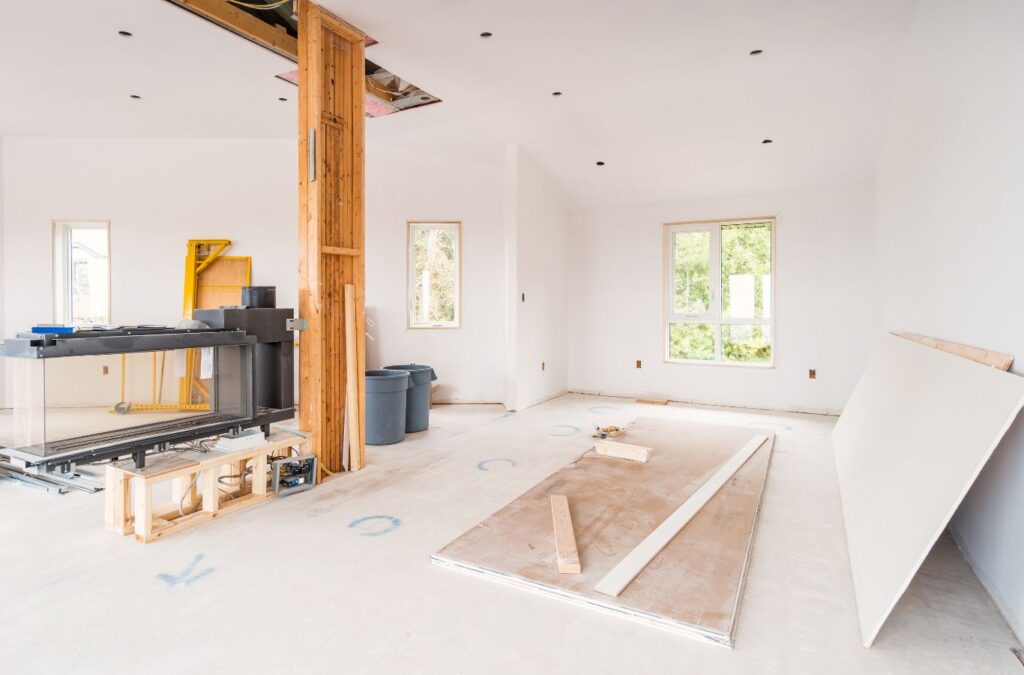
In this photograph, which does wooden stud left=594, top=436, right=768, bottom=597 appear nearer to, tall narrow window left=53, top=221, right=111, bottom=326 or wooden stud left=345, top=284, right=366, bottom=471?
wooden stud left=345, top=284, right=366, bottom=471

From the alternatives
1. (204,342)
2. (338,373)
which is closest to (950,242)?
(338,373)

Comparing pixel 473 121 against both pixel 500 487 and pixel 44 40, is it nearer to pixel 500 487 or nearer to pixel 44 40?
pixel 44 40

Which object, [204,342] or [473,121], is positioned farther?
[473,121]

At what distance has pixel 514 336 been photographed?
248 inches

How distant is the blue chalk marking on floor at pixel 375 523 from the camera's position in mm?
2906

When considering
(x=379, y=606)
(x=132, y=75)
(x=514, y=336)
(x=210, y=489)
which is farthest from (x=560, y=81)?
(x=379, y=606)

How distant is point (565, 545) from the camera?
2615mm

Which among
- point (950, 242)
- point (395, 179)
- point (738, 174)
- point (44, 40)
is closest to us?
point (950, 242)

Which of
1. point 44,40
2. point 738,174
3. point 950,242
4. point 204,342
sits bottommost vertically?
point 204,342

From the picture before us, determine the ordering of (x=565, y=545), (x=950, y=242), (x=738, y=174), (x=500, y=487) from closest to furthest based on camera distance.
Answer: (x=565, y=545), (x=950, y=242), (x=500, y=487), (x=738, y=174)

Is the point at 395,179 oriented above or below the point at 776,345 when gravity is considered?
above

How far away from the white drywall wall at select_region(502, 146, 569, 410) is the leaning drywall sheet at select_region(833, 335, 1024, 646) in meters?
3.62

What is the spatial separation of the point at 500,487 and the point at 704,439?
2.18 m

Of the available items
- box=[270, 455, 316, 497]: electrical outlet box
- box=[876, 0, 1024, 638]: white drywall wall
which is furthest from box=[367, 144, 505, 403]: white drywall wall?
box=[876, 0, 1024, 638]: white drywall wall
